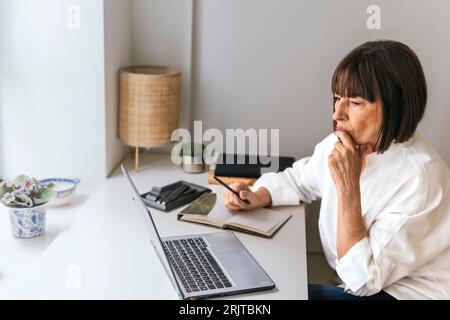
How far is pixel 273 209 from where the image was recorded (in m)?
1.85

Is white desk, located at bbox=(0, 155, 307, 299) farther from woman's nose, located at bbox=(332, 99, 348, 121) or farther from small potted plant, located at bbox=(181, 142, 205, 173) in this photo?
woman's nose, located at bbox=(332, 99, 348, 121)

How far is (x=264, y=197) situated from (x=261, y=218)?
0.39 feet

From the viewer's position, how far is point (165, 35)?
224cm

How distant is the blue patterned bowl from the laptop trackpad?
27.0 inches

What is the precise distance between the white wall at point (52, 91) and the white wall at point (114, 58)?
0.13 feet

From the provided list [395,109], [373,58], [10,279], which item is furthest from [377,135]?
[10,279]

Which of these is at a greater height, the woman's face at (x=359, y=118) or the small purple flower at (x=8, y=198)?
the woman's face at (x=359, y=118)

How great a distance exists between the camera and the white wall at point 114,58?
1.98 metres

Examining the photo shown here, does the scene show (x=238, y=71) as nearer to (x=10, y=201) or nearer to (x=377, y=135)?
(x=377, y=135)

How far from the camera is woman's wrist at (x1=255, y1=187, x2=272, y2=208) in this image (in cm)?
183

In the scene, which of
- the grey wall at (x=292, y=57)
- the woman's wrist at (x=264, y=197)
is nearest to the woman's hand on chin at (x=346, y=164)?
the woman's wrist at (x=264, y=197)

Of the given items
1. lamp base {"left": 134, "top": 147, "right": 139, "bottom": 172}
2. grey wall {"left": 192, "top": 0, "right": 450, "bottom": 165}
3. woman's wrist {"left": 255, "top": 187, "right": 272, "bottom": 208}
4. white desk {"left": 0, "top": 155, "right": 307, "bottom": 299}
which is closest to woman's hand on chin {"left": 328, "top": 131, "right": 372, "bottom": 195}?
white desk {"left": 0, "top": 155, "right": 307, "bottom": 299}

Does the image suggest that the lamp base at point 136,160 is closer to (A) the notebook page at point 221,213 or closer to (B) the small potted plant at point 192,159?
(B) the small potted plant at point 192,159
